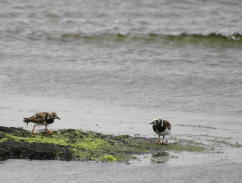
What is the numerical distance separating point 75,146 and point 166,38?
13.5 m

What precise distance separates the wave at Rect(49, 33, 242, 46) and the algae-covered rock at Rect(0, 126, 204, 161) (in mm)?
11825

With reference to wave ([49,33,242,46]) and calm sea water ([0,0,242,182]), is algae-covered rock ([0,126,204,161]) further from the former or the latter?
wave ([49,33,242,46])

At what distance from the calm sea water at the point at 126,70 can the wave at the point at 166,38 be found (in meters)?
0.04

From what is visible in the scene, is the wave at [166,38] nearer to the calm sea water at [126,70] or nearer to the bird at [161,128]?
the calm sea water at [126,70]

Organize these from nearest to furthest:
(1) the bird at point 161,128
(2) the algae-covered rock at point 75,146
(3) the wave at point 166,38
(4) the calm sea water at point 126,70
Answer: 1. (2) the algae-covered rock at point 75,146
2. (1) the bird at point 161,128
3. (4) the calm sea water at point 126,70
4. (3) the wave at point 166,38

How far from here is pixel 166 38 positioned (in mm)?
22594

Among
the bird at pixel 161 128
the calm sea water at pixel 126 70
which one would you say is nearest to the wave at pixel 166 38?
the calm sea water at pixel 126 70

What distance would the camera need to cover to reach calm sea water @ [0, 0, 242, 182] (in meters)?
11.7

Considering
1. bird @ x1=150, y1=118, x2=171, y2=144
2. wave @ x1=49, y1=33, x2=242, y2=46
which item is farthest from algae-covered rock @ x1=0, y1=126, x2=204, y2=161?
wave @ x1=49, y1=33, x2=242, y2=46

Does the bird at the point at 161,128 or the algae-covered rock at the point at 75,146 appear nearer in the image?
the algae-covered rock at the point at 75,146

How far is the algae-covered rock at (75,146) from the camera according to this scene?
361 inches

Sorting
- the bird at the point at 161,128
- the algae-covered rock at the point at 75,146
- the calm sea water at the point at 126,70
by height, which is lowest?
the algae-covered rock at the point at 75,146

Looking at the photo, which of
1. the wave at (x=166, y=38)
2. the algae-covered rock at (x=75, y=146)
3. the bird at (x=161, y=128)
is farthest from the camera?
the wave at (x=166, y=38)

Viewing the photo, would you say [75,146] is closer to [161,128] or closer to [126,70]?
[161,128]
